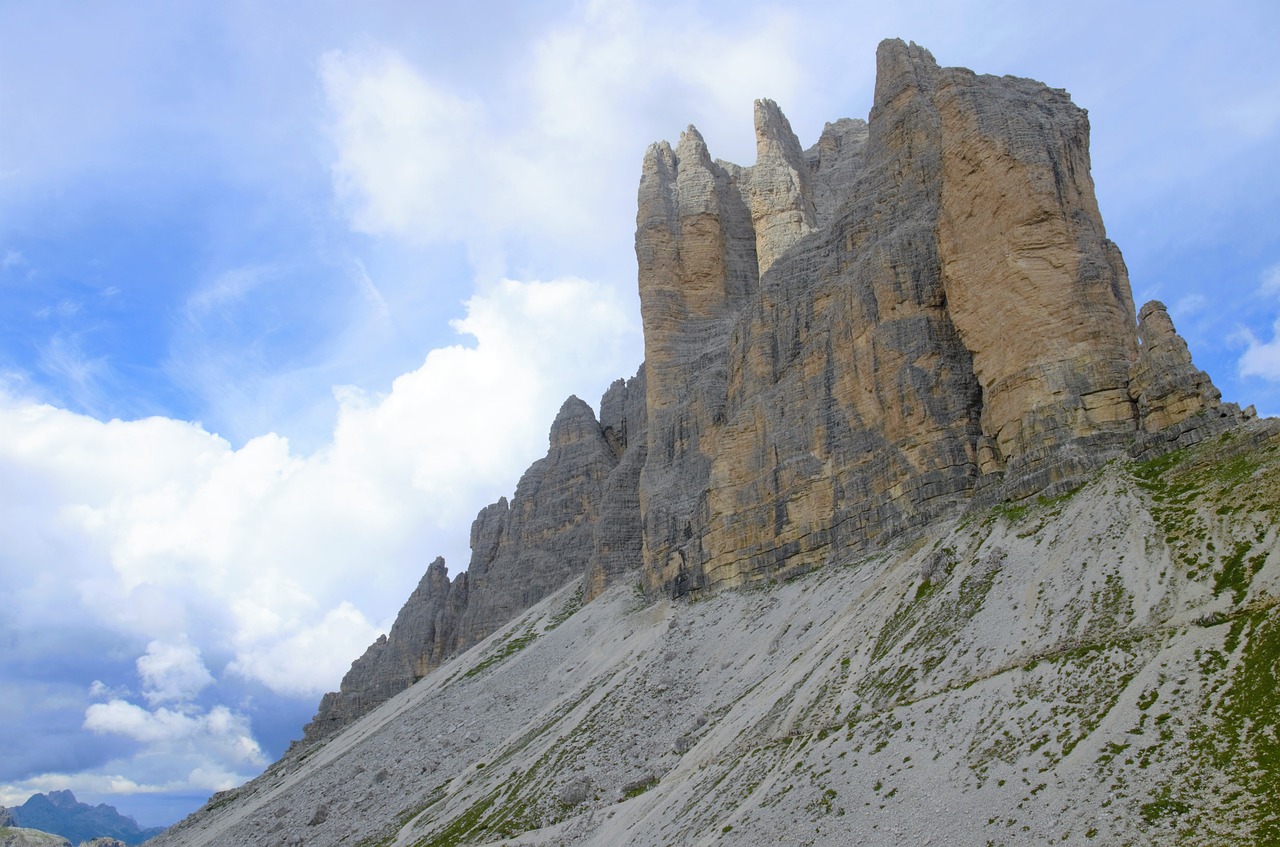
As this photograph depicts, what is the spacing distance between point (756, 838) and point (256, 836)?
50.8 m

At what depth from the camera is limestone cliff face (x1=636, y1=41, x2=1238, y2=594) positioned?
49188 millimetres

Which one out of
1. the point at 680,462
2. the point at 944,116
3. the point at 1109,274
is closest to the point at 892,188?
the point at 944,116

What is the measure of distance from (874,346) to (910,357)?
333 cm

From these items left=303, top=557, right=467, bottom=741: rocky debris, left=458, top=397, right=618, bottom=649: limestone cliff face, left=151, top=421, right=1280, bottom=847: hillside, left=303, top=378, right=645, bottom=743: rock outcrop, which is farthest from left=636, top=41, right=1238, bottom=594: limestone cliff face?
left=303, top=557, right=467, bottom=741: rocky debris

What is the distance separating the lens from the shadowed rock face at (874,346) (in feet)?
162

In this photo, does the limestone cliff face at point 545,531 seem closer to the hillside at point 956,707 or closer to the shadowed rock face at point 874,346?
the shadowed rock face at point 874,346

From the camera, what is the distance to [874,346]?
212ft

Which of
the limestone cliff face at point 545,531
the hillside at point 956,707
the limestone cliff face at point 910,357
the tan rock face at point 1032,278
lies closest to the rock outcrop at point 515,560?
the limestone cliff face at point 545,531

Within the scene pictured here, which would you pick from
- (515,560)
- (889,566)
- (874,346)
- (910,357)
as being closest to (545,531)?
(515,560)

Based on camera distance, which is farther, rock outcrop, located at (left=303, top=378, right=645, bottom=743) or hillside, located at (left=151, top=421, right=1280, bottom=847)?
rock outcrop, located at (left=303, top=378, right=645, bottom=743)

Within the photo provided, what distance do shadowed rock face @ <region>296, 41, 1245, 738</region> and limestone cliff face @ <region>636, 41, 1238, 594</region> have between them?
142mm

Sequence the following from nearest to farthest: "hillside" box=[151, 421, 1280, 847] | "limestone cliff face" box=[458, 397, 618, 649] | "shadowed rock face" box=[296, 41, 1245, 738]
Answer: "hillside" box=[151, 421, 1280, 847], "shadowed rock face" box=[296, 41, 1245, 738], "limestone cliff face" box=[458, 397, 618, 649]

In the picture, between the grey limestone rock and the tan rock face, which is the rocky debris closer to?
the grey limestone rock

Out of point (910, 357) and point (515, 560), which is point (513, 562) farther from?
point (910, 357)
